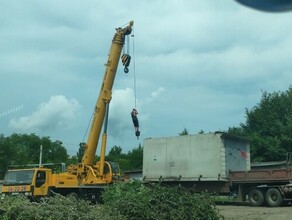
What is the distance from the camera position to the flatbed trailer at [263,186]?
79.8ft

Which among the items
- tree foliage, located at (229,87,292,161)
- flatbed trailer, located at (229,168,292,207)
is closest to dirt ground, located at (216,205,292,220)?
flatbed trailer, located at (229,168,292,207)

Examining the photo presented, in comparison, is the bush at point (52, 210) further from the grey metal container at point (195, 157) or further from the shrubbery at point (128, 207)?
the grey metal container at point (195, 157)

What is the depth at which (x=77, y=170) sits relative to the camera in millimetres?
24000

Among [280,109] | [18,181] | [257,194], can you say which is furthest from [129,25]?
[280,109]

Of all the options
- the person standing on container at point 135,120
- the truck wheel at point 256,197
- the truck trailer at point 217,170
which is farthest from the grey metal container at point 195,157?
the person standing on container at point 135,120

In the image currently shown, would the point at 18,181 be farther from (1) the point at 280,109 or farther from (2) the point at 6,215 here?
(1) the point at 280,109

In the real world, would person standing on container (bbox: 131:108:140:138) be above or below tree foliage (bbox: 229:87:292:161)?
below

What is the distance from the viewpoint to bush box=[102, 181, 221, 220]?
35.3 feet

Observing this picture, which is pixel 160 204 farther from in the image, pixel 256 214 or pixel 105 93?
pixel 105 93

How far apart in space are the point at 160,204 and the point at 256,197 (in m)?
15.5

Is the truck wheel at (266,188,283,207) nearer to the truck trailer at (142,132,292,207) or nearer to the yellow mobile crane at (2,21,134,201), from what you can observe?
the truck trailer at (142,132,292,207)

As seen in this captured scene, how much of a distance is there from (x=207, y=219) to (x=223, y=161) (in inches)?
585

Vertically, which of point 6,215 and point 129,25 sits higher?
point 129,25

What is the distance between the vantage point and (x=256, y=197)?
82.9ft
